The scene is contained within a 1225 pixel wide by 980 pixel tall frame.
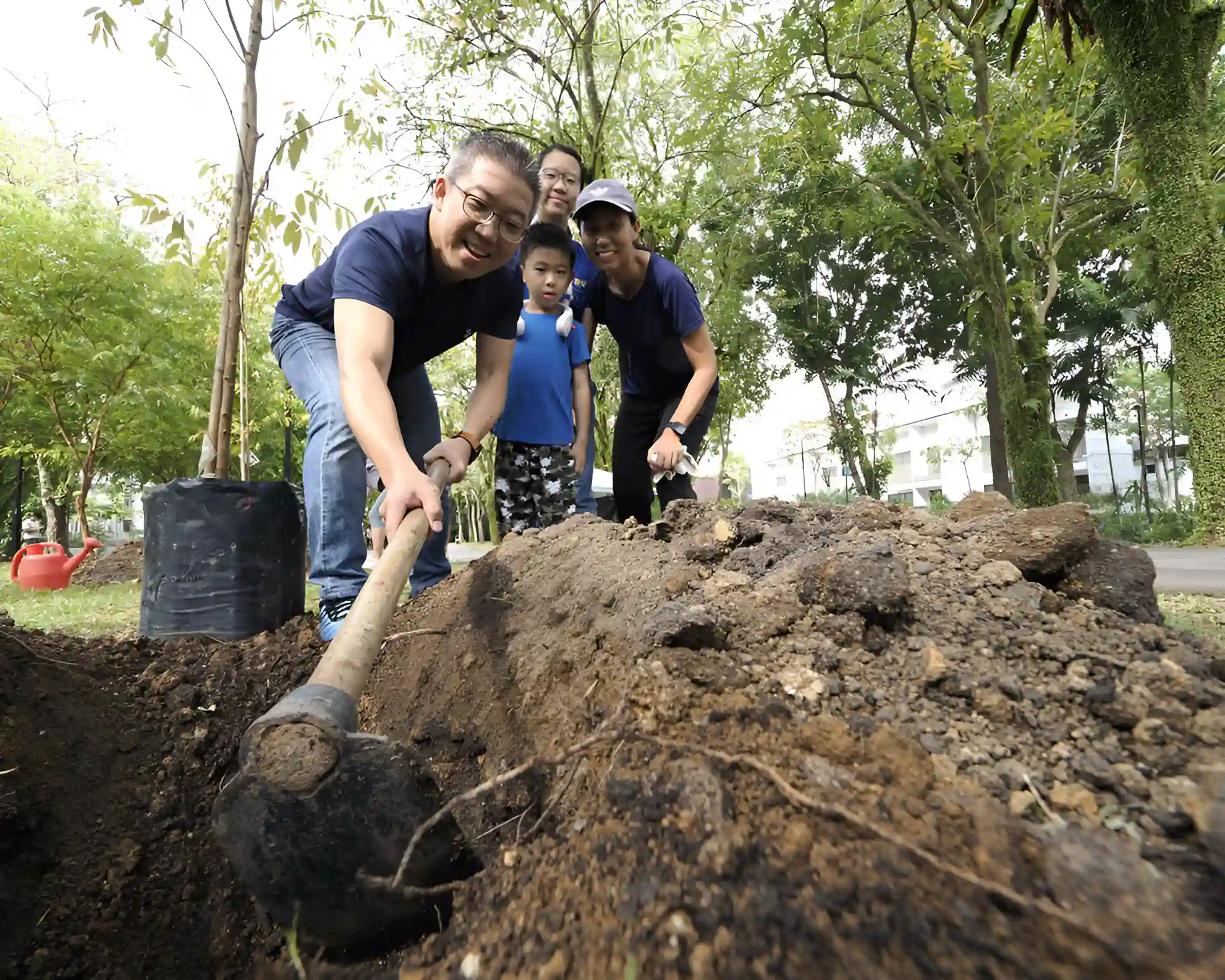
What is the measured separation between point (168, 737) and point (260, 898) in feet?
3.63

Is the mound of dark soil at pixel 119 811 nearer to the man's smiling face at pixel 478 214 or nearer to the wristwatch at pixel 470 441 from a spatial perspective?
the wristwatch at pixel 470 441

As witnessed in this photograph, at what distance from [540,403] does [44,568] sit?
18.7 ft

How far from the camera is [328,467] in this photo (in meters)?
2.21

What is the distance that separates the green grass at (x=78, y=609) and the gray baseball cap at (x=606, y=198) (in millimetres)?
2600

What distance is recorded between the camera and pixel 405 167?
27.0ft

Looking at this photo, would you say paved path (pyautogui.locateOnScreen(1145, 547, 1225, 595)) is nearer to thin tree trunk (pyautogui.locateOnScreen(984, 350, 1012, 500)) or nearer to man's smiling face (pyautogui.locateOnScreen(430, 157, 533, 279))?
man's smiling face (pyautogui.locateOnScreen(430, 157, 533, 279))

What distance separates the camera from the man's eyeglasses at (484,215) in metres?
1.90

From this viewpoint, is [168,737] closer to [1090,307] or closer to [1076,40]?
[1076,40]

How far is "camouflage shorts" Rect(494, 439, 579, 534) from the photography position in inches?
129

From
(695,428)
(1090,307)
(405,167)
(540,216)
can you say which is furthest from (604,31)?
(1090,307)

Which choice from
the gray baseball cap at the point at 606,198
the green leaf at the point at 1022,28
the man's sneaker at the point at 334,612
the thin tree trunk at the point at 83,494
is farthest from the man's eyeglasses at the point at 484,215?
the thin tree trunk at the point at 83,494

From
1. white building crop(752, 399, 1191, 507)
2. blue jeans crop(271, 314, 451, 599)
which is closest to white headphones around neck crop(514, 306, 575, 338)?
blue jeans crop(271, 314, 451, 599)

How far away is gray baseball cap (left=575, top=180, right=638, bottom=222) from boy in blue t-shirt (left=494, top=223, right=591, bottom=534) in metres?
0.40

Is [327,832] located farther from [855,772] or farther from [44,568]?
[44,568]
